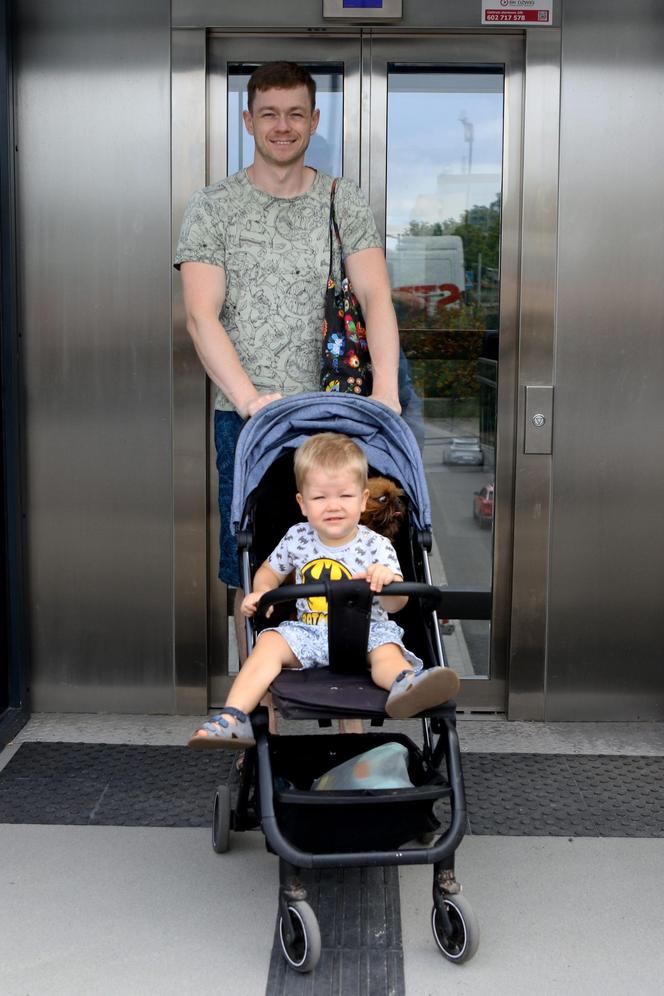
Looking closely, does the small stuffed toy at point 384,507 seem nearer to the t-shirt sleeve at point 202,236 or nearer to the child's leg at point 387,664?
the child's leg at point 387,664

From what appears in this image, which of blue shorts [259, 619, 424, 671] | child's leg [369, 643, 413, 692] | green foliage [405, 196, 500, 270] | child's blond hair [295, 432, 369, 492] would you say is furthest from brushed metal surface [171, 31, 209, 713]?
child's leg [369, 643, 413, 692]

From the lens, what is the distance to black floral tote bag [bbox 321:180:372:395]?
404 centimetres

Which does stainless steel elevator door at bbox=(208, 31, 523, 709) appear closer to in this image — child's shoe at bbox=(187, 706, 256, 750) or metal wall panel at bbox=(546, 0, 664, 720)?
metal wall panel at bbox=(546, 0, 664, 720)

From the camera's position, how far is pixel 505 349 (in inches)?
191

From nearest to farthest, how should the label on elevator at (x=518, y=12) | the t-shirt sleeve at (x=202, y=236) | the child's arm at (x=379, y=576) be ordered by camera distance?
the child's arm at (x=379, y=576) → the t-shirt sleeve at (x=202, y=236) → the label on elevator at (x=518, y=12)

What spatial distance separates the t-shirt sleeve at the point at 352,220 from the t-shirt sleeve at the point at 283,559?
1.15 m

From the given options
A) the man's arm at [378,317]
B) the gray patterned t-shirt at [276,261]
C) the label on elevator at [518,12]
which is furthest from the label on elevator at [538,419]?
the label on elevator at [518,12]

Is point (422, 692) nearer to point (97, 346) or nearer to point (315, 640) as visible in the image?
point (315, 640)

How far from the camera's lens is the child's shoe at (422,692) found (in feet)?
9.78

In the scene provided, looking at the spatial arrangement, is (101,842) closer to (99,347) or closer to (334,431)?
(334,431)

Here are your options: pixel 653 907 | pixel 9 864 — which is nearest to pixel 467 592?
pixel 653 907

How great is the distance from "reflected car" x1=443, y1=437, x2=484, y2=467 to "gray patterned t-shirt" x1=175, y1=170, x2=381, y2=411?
96 cm

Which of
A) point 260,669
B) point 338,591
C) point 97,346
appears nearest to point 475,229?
point 97,346

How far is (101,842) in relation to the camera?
3799 mm
